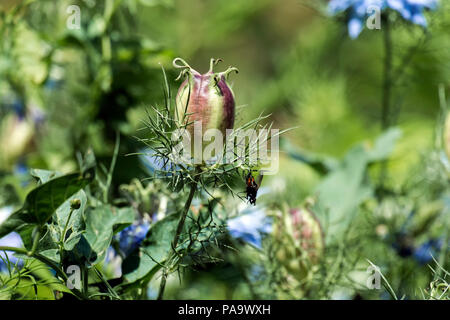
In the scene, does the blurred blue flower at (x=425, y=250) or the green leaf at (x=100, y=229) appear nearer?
the green leaf at (x=100, y=229)

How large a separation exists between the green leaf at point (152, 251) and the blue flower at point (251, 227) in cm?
7

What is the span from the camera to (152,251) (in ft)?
1.10

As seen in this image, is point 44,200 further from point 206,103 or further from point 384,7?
point 384,7

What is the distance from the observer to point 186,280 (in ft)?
1.60

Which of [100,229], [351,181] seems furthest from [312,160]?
[100,229]

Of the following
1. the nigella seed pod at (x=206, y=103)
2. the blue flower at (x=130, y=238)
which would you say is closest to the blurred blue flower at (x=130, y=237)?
the blue flower at (x=130, y=238)

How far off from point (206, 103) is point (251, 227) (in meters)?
0.16

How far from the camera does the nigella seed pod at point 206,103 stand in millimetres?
277

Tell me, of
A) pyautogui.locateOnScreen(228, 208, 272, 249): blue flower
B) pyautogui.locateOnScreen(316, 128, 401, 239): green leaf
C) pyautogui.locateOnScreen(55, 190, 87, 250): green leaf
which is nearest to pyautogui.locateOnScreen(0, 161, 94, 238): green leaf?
pyautogui.locateOnScreen(55, 190, 87, 250): green leaf

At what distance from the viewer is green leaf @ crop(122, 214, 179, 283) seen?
328mm

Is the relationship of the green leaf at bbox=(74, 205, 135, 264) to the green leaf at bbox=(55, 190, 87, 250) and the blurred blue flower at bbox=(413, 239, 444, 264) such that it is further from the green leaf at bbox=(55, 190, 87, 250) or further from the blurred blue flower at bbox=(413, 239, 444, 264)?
the blurred blue flower at bbox=(413, 239, 444, 264)

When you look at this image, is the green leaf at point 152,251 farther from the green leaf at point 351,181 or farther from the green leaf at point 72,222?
the green leaf at point 351,181
